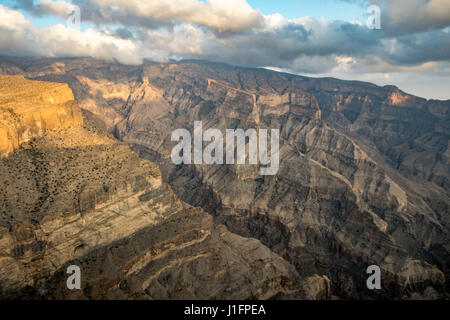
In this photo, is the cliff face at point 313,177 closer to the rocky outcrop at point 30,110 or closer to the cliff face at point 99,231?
the cliff face at point 99,231

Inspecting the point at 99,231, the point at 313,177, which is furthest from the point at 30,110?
the point at 313,177

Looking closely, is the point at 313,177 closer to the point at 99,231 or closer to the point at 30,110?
the point at 99,231

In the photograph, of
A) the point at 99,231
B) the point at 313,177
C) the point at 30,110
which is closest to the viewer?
the point at 99,231

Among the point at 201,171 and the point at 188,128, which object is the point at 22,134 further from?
the point at 188,128

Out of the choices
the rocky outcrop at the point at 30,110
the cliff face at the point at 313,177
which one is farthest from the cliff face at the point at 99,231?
the cliff face at the point at 313,177

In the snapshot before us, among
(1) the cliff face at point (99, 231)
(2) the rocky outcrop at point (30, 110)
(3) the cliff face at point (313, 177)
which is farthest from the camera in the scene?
(3) the cliff face at point (313, 177)

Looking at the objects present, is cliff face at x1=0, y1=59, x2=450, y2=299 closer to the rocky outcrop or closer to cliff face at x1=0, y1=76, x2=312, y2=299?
cliff face at x1=0, y1=76, x2=312, y2=299
